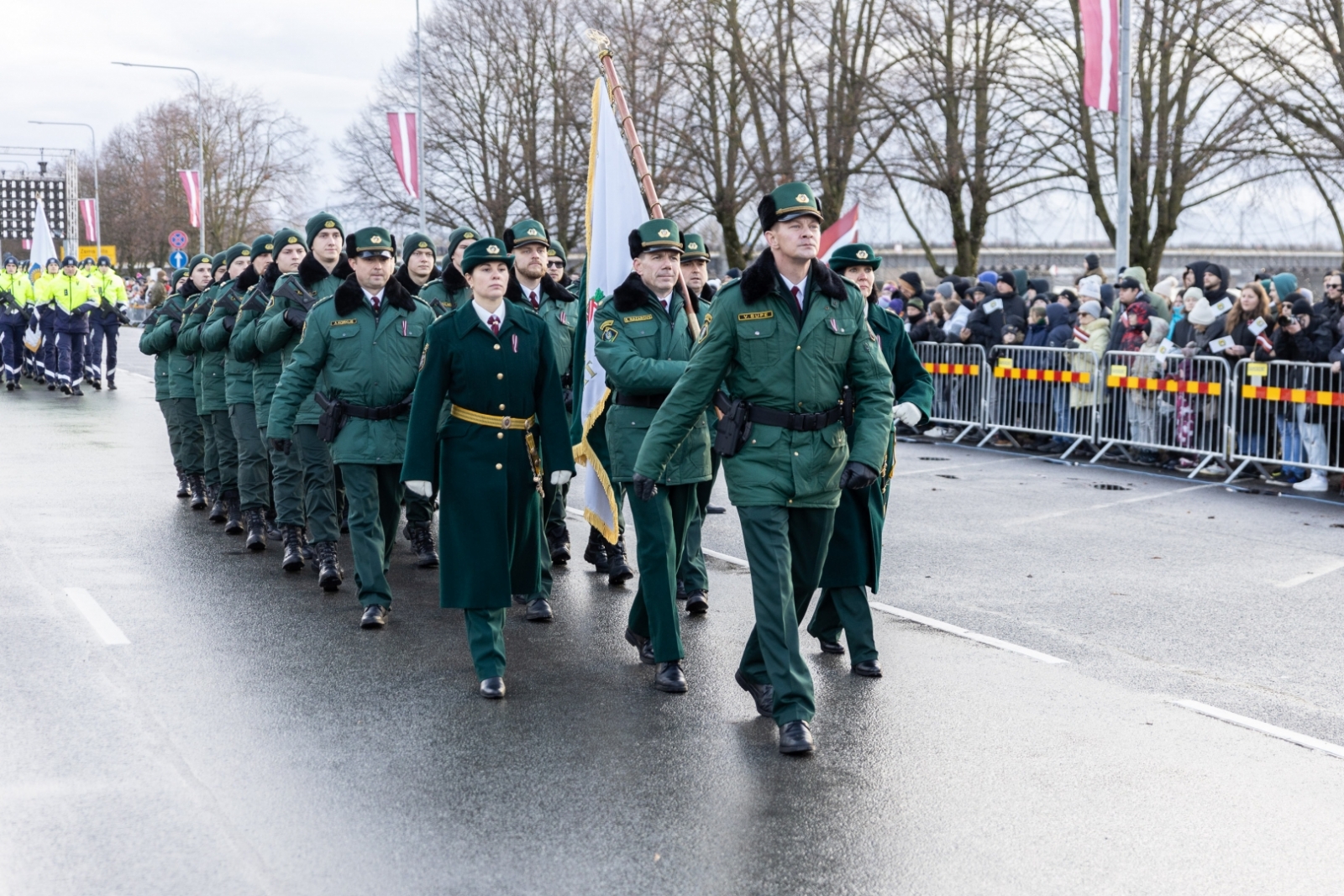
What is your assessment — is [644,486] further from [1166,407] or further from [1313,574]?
[1166,407]

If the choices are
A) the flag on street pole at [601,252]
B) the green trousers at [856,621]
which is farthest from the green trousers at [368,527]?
the green trousers at [856,621]

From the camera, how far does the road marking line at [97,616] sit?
772 cm

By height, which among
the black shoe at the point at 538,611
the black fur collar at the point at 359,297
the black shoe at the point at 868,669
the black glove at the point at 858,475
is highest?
the black fur collar at the point at 359,297

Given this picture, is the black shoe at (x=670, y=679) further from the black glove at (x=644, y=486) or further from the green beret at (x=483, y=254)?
the green beret at (x=483, y=254)

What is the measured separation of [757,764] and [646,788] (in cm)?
48

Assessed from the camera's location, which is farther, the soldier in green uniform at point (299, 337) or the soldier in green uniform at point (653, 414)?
the soldier in green uniform at point (299, 337)

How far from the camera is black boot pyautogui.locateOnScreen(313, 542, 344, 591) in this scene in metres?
8.93

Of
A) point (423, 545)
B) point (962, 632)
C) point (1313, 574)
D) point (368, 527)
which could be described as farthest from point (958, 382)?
point (368, 527)

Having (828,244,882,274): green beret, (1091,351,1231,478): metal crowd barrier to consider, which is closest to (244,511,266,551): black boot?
(828,244,882,274): green beret

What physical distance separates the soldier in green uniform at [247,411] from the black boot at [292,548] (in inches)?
27.2

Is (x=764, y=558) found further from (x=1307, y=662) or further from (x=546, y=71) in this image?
(x=546, y=71)

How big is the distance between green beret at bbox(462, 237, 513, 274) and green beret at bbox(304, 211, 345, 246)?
2.72m

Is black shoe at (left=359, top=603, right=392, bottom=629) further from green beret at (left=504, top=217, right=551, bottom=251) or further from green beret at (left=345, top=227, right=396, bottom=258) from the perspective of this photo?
green beret at (left=504, top=217, right=551, bottom=251)

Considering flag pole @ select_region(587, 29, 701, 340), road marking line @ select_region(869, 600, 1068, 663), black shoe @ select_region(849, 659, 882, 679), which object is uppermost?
flag pole @ select_region(587, 29, 701, 340)
